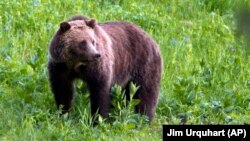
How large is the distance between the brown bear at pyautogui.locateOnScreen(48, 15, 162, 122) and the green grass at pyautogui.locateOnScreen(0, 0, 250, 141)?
0.23 meters

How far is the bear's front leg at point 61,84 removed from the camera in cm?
618

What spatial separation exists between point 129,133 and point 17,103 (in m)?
1.31

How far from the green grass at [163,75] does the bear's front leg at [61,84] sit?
179mm

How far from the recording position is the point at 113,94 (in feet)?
21.1

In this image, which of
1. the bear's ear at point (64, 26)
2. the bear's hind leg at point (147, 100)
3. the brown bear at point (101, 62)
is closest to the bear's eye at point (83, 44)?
the brown bear at point (101, 62)

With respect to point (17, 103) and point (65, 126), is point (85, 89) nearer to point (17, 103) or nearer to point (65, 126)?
point (17, 103)

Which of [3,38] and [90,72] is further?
[3,38]

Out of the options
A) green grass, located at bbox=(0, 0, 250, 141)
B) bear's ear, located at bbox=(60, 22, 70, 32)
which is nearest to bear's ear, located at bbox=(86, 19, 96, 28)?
bear's ear, located at bbox=(60, 22, 70, 32)

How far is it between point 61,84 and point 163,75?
7.68 ft

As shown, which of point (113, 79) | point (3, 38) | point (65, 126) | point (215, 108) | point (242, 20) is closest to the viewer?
point (242, 20)

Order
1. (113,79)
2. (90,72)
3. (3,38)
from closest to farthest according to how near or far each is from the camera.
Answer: (90,72)
(113,79)
(3,38)

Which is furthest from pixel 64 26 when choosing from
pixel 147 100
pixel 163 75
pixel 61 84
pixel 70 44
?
pixel 163 75

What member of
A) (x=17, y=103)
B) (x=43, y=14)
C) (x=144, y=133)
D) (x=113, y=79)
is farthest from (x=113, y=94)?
(x=43, y=14)

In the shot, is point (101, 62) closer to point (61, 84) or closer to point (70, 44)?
point (70, 44)
